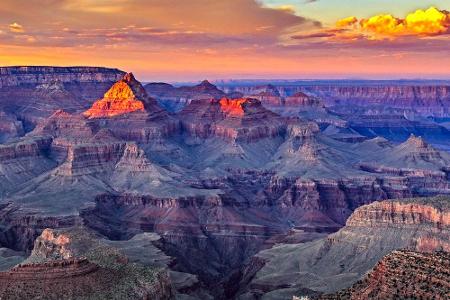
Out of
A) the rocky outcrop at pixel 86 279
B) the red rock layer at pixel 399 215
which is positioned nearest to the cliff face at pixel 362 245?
the red rock layer at pixel 399 215

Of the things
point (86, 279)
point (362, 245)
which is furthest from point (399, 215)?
point (86, 279)

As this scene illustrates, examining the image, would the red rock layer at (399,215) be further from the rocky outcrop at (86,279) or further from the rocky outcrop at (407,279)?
the rocky outcrop at (407,279)

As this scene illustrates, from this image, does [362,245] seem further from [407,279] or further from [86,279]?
[407,279]

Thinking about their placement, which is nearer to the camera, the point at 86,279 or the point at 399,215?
the point at 86,279

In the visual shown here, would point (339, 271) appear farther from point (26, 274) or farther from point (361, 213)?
point (26, 274)

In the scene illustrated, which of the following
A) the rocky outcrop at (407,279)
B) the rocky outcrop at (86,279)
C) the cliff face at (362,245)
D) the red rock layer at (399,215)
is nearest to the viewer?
the rocky outcrop at (407,279)

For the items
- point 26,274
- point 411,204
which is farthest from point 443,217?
point 26,274

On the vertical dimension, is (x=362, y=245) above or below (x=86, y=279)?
below
